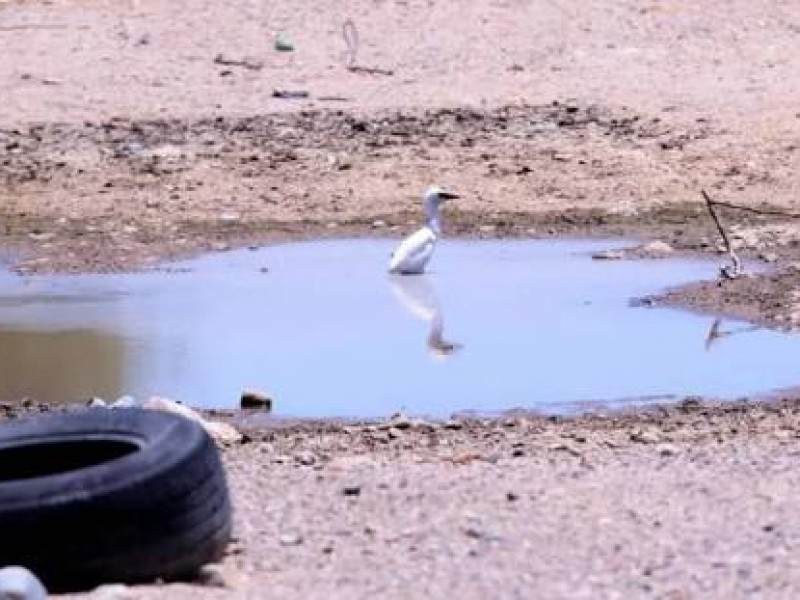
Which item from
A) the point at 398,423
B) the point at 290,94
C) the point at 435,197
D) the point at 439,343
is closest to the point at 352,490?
the point at 398,423

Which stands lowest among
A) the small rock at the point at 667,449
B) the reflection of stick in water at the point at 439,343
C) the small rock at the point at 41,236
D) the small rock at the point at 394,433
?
the small rock at the point at 41,236

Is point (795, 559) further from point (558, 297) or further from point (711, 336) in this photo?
point (558, 297)

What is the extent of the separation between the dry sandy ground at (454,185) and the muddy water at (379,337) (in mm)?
619

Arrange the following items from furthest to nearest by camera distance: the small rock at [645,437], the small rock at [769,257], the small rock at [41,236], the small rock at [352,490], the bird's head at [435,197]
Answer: the small rock at [41,236]
the bird's head at [435,197]
the small rock at [769,257]
the small rock at [645,437]
the small rock at [352,490]

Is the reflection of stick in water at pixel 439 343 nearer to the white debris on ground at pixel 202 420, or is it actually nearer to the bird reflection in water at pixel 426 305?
the bird reflection in water at pixel 426 305

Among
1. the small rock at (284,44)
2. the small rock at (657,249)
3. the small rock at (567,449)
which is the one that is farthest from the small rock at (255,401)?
the small rock at (284,44)

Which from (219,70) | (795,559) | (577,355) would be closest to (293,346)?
(577,355)

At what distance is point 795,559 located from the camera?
7727 mm

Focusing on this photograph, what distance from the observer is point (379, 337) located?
42.9 feet

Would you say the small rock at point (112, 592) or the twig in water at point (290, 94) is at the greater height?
the small rock at point (112, 592)

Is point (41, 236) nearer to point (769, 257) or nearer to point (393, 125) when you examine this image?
point (393, 125)

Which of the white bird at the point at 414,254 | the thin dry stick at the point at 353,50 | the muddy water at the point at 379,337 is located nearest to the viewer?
the muddy water at the point at 379,337

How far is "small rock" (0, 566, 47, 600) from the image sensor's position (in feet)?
23.1

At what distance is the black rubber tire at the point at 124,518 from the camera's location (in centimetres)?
750
